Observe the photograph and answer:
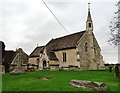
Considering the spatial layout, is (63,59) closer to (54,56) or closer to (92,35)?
(54,56)

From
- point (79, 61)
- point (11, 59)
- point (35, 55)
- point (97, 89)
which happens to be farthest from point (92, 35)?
point (97, 89)

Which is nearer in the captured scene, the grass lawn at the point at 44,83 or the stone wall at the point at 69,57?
the grass lawn at the point at 44,83

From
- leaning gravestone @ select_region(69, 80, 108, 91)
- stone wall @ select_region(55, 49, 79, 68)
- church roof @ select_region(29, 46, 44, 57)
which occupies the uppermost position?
church roof @ select_region(29, 46, 44, 57)

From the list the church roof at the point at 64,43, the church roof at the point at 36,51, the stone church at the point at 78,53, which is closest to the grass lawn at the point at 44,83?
the stone church at the point at 78,53

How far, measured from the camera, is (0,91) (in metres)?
18.7

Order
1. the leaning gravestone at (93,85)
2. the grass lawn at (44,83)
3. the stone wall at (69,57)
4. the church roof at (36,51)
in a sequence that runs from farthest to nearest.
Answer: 1. the church roof at (36,51)
2. the stone wall at (69,57)
3. the grass lawn at (44,83)
4. the leaning gravestone at (93,85)

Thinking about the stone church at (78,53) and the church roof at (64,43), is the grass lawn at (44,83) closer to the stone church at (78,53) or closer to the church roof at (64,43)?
the stone church at (78,53)

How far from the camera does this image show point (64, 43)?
2325 inches

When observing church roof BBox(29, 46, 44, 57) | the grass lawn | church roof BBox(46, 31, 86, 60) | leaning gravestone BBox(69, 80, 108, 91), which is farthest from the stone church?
leaning gravestone BBox(69, 80, 108, 91)

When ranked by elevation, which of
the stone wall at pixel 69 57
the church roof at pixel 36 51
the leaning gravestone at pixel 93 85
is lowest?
the leaning gravestone at pixel 93 85

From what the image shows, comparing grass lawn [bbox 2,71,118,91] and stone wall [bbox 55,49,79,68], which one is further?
stone wall [bbox 55,49,79,68]

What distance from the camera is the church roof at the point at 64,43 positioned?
2184 inches

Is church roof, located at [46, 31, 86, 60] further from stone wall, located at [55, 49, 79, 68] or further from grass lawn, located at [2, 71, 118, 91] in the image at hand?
grass lawn, located at [2, 71, 118, 91]

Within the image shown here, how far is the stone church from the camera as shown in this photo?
178 feet
